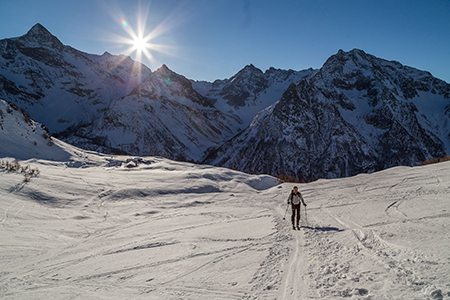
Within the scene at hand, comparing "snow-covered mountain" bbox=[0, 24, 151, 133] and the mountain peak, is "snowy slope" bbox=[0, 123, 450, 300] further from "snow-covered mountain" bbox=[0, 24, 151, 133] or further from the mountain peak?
the mountain peak

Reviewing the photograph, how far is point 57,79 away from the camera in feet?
416

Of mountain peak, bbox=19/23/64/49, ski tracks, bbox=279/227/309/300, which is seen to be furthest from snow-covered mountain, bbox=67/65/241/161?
ski tracks, bbox=279/227/309/300

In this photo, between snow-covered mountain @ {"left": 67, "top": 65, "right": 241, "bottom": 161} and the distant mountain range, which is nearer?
the distant mountain range

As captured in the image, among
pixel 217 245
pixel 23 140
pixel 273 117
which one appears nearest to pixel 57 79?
pixel 273 117

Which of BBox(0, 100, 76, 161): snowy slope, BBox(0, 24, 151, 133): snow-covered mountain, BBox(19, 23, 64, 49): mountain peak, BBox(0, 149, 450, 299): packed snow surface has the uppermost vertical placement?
BBox(19, 23, 64, 49): mountain peak

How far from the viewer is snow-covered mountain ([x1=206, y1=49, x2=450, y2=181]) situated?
8631 centimetres

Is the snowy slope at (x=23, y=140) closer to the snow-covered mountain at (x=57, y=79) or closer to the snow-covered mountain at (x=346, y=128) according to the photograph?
the snow-covered mountain at (x=346, y=128)

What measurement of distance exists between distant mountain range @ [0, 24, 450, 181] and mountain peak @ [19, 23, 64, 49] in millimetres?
749

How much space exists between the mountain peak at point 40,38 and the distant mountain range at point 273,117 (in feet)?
2.46

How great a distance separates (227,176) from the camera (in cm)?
2361

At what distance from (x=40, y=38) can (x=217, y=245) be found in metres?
198

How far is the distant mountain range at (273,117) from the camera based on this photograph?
88.0 meters

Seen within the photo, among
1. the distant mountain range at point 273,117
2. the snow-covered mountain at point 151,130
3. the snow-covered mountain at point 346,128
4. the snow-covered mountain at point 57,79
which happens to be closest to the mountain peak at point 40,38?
the snow-covered mountain at point 57,79

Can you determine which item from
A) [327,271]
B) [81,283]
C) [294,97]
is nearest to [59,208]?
[81,283]
